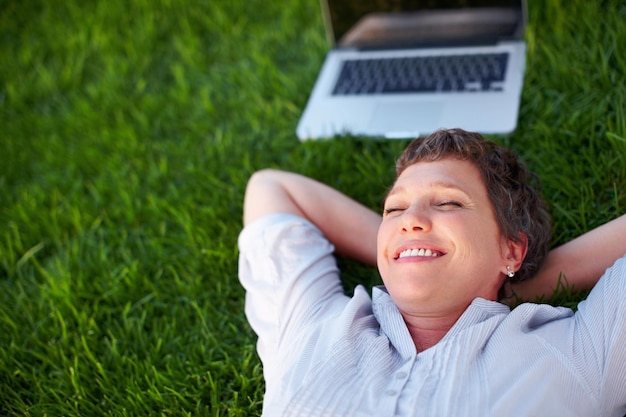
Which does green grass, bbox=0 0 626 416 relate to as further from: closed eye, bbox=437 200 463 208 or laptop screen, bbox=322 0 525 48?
closed eye, bbox=437 200 463 208

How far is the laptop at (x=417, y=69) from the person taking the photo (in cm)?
233

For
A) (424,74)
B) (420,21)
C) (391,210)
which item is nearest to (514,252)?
(391,210)

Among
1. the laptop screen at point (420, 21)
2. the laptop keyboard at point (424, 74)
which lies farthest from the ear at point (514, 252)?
the laptop screen at point (420, 21)

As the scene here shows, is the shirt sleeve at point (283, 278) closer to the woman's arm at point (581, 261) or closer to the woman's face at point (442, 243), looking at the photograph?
Result: the woman's face at point (442, 243)

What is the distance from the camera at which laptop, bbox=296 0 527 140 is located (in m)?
2.33

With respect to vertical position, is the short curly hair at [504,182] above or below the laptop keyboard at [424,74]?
above

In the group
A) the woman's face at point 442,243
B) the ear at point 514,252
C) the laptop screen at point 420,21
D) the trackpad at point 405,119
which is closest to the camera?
the woman's face at point 442,243

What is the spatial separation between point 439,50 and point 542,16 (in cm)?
36

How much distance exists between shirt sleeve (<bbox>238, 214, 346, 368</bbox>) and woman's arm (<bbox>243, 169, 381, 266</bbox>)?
67mm

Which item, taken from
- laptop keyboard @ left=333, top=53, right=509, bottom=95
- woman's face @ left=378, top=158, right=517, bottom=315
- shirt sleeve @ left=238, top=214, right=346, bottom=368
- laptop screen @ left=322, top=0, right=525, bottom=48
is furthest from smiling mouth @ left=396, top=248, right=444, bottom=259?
laptop screen @ left=322, top=0, right=525, bottom=48

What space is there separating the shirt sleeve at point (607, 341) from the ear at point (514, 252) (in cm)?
17

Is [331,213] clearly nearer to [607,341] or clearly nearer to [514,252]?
[514,252]

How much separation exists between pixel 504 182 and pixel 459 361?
432 millimetres

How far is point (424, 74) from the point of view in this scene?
2479 millimetres
